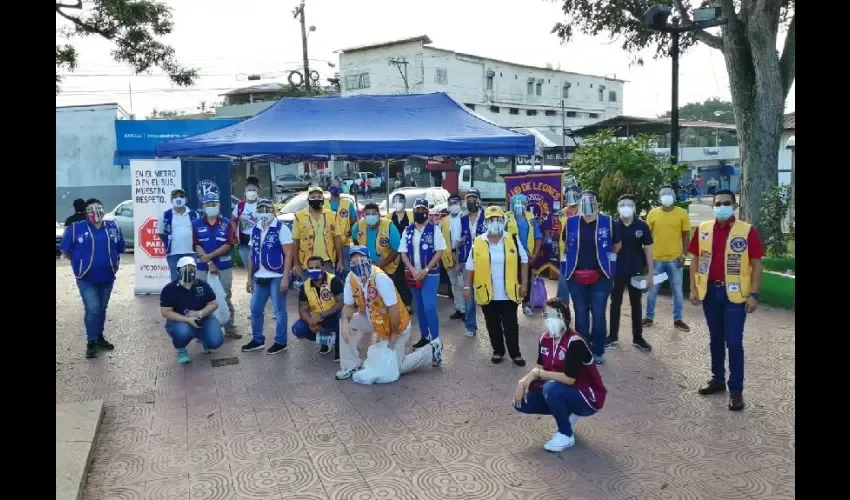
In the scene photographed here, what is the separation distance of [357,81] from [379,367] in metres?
48.2

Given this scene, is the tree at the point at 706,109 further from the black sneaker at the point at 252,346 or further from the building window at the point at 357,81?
the black sneaker at the point at 252,346

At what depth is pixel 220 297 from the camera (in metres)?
8.29

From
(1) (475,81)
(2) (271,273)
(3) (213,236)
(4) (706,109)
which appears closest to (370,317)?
(2) (271,273)

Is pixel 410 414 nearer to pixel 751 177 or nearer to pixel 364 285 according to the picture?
pixel 364 285

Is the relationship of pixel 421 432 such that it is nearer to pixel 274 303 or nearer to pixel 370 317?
pixel 370 317

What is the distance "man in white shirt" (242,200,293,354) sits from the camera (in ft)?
25.3

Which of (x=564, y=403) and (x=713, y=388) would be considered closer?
(x=564, y=403)

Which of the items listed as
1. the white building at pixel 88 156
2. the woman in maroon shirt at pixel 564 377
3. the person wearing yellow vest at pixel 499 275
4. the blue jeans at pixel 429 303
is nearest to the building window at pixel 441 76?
the white building at pixel 88 156

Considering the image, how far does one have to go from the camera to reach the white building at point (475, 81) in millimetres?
48688

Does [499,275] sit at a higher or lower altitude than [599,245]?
lower

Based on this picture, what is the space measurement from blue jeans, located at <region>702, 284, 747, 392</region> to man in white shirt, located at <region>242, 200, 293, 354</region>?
4312mm

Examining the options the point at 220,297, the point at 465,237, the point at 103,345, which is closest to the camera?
the point at 103,345

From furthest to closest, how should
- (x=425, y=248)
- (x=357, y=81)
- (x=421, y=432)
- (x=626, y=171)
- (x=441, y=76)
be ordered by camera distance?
1. (x=357, y=81)
2. (x=441, y=76)
3. (x=626, y=171)
4. (x=425, y=248)
5. (x=421, y=432)

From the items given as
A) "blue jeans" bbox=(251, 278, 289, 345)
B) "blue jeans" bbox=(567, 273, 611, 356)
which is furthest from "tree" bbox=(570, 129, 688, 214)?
"blue jeans" bbox=(251, 278, 289, 345)
